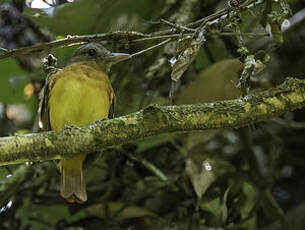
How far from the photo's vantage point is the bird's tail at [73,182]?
286 cm

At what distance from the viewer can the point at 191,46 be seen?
89.8 inches

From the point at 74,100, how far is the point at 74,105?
29 millimetres

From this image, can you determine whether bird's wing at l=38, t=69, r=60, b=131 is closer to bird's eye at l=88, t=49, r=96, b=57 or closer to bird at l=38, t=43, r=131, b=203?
bird at l=38, t=43, r=131, b=203

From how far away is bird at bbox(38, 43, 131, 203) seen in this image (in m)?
2.93

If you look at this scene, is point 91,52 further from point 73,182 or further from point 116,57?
point 73,182

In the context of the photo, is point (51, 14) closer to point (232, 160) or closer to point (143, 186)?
point (143, 186)

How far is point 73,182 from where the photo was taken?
291 centimetres

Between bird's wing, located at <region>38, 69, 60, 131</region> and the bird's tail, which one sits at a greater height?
bird's wing, located at <region>38, 69, 60, 131</region>

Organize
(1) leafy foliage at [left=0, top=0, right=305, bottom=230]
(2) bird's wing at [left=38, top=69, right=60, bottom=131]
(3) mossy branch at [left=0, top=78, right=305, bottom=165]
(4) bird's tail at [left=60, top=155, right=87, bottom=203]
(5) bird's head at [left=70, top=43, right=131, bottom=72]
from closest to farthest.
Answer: (3) mossy branch at [left=0, top=78, right=305, bottom=165] → (4) bird's tail at [left=60, top=155, right=87, bottom=203] → (2) bird's wing at [left=38, top=69, right=60, bottom=131] → (1) leafy foliage at [left=0, top=0, right=305, bottom=230] → (5) bird's head at [left=70, top=43, right=131, bottom=72]

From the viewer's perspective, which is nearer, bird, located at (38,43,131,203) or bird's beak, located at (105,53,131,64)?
bird, located at (38,43,131,203)

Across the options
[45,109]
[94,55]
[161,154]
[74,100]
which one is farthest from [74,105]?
[161,154]

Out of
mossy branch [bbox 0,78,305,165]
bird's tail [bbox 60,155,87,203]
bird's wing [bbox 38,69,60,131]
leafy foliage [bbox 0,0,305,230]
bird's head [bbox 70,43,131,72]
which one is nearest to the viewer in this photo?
mossy branch [bbox 0,78,305,165]

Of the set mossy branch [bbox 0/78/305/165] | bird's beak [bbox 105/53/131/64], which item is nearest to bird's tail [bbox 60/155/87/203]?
bird's beak [bbox 105/53/131/64]

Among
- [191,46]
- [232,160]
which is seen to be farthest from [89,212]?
[191,46]
